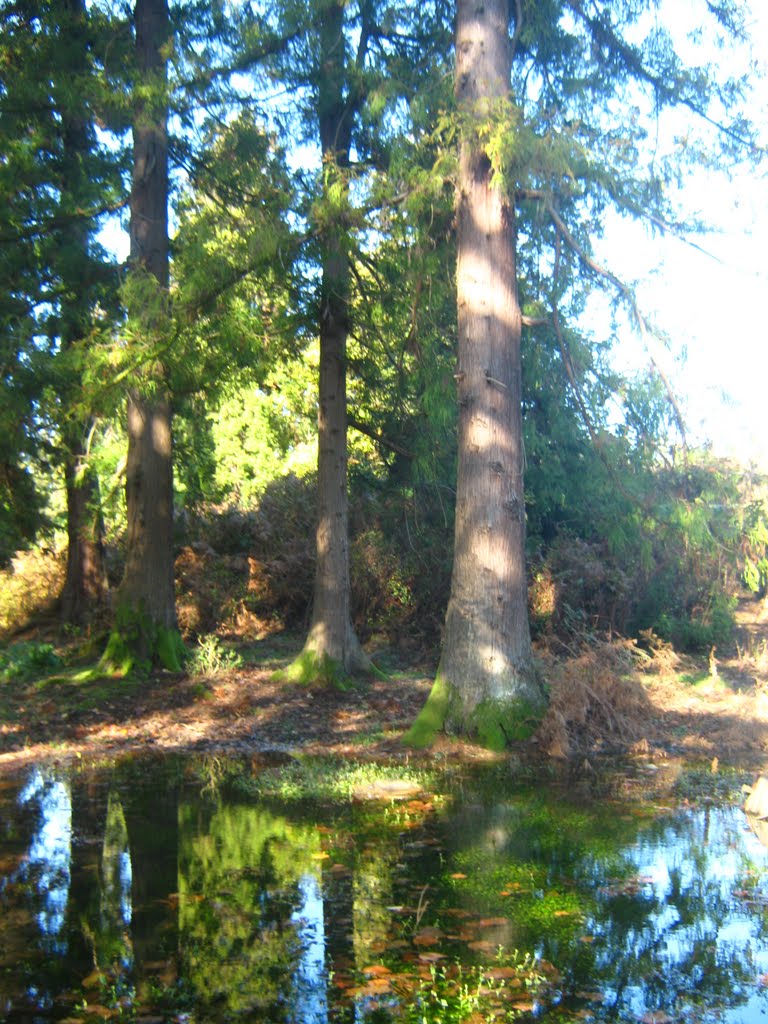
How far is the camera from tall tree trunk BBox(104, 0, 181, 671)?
47.0ft

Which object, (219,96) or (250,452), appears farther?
(250,452)

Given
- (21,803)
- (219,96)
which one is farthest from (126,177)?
(21,803)

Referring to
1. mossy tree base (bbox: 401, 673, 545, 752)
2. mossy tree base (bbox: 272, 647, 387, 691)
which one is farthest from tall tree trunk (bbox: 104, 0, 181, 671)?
mossy tree base (bbox: 401, 673, 545, 752)

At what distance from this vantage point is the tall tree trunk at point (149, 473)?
14.3 meters

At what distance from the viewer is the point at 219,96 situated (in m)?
13.8

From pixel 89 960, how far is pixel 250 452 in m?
25.2

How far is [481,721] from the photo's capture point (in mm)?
10180

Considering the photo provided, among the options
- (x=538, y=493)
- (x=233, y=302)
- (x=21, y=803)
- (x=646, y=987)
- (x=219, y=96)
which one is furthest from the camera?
(x=538, y=493)

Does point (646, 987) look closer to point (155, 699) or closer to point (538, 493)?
point (155, 699)

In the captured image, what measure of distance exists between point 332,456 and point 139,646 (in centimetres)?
381

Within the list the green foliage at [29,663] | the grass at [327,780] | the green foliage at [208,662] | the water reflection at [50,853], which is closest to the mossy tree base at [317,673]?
the green foliage at [208,662]

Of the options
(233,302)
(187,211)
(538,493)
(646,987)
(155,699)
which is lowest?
(646,987)

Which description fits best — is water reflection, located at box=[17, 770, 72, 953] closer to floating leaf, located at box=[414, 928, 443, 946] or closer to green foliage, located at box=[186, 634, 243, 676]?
floating leaf, located at box=[414, 928, 443, 946]

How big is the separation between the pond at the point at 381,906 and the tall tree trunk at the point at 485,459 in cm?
175
